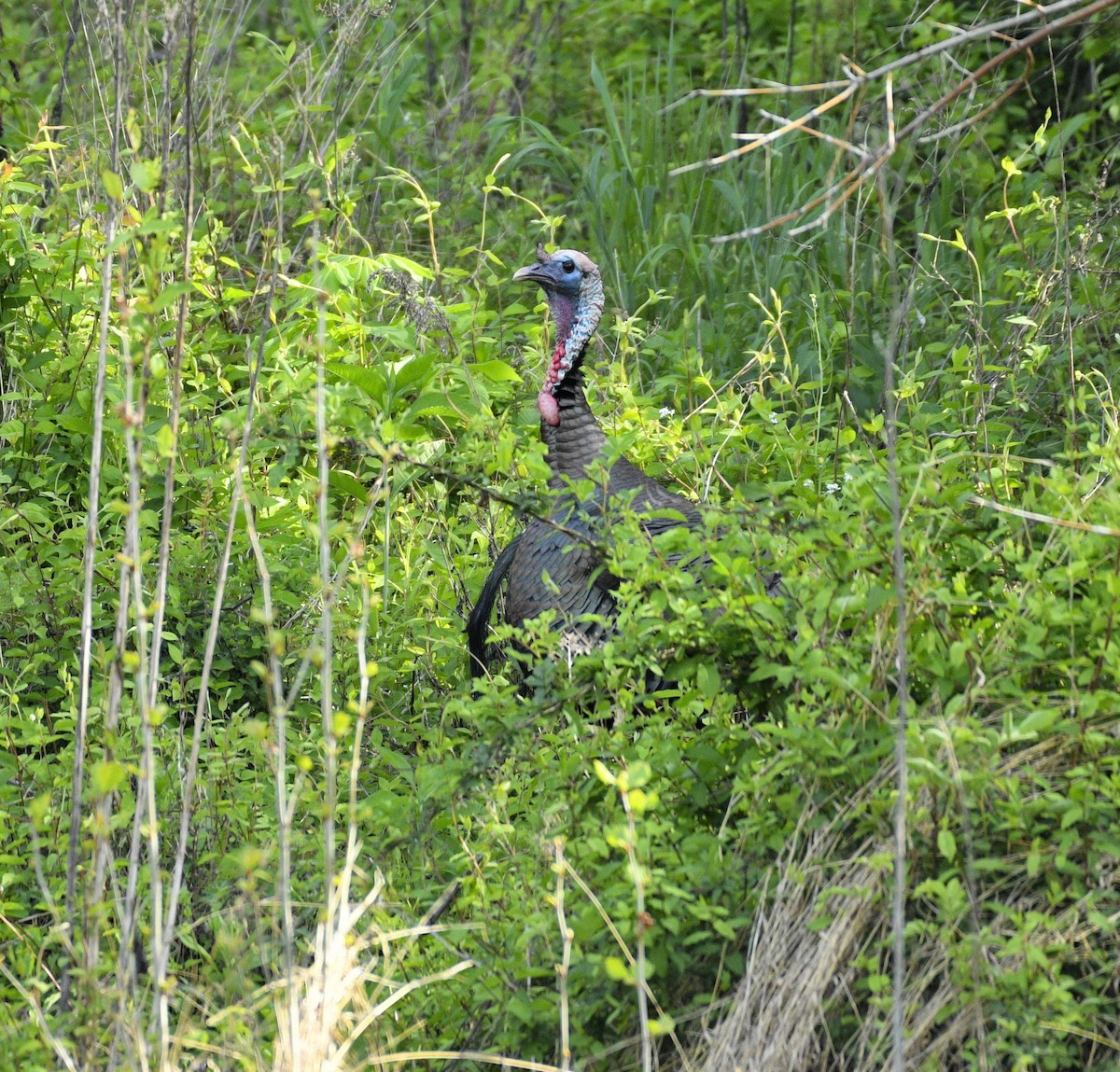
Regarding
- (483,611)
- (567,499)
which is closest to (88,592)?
(483,611)

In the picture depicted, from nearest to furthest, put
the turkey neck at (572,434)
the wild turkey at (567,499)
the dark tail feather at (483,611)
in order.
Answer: the wild turkey at (567,499) → the dark tail feather at (483,611) → the turkey neck at (572,434)

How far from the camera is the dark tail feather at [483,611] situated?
3957 mm

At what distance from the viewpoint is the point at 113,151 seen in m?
2.54

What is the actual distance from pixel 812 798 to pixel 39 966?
1.25 metres

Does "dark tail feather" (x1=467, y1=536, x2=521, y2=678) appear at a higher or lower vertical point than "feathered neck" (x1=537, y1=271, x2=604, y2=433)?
lower

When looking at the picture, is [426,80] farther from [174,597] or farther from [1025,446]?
[174,597]

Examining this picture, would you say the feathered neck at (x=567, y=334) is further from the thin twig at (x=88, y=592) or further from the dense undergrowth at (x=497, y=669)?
the thin twig at (x=88, y=592)

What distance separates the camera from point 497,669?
3.78m

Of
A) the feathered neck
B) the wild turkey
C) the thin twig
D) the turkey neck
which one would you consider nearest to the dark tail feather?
the wild turkey

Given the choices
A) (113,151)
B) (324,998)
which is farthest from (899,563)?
(113,151)

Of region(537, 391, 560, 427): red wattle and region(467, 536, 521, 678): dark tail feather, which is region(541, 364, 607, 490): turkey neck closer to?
region(537, 391, 560, 427): red wattle

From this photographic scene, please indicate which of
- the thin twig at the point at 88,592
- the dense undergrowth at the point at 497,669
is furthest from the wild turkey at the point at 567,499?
the thin twig at the point at 88,592

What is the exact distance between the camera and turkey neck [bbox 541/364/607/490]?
13.4 feet

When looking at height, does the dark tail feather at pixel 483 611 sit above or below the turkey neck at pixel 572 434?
below
